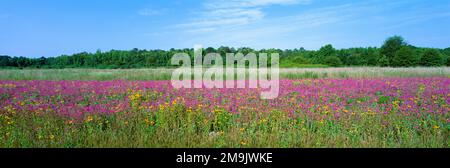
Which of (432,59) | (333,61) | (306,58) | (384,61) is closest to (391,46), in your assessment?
(384,61)

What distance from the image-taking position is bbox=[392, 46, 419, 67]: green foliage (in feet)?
188

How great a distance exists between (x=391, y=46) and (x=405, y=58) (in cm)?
732

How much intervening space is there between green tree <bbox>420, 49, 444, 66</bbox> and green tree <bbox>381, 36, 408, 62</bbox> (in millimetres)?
5899

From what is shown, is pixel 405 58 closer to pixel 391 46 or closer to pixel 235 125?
pixel 391 46

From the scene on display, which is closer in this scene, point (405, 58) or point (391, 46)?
point (405, 58)

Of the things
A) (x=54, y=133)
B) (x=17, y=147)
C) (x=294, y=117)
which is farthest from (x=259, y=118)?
(x=17, y=147)

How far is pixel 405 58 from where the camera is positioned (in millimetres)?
57750

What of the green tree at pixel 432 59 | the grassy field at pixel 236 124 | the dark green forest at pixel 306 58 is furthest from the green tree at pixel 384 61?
the grassy field at pixel 236 124

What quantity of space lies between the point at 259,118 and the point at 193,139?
6.56ft

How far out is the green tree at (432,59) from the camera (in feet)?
182

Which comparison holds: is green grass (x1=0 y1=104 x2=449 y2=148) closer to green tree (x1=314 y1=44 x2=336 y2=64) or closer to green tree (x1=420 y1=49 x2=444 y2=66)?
green tree (x1=420 y1=49 x2=444 y2=66)

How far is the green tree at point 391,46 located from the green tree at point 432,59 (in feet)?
19.4

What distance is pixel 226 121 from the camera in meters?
6.95
